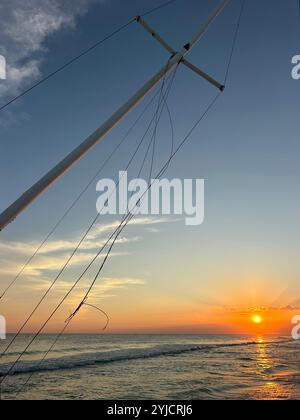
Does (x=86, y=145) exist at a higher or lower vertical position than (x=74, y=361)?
higher

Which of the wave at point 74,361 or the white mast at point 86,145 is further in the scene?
the wave at point 74,361

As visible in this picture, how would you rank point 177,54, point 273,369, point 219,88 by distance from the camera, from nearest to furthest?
point 177,54
point 219,88
point 273,369

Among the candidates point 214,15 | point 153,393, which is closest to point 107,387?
point 153,393

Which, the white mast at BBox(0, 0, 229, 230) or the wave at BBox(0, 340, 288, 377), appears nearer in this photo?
the white mast at BBox(0, 0, 229, 230)

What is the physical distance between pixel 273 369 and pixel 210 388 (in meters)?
11.4

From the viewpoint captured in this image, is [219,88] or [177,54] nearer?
[177,54]

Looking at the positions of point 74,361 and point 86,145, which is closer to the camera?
point 86,145
